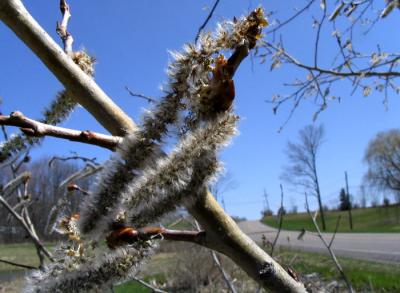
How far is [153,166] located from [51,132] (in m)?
0.27

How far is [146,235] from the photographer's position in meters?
1.05

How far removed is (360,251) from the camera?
22.6 metres

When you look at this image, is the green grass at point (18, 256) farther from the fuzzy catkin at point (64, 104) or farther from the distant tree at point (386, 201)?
the distant tree at point (386, 201)

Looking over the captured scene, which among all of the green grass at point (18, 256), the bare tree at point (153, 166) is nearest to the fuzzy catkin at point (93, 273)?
the bare tree at point (153, 166)

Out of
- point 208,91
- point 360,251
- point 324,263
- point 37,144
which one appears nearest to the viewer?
point 208,91

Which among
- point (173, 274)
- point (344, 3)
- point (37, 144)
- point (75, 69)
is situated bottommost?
point (173, 274)

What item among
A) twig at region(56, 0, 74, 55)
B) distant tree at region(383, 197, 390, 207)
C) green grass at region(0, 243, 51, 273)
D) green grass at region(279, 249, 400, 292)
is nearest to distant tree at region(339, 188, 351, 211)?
distant tree at region(383, 197, 390, 207)

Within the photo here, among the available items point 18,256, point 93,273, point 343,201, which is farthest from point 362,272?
point 343,201

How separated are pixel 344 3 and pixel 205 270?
32.6 feet

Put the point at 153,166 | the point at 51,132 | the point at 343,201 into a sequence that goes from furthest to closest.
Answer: the point at 343,201 → the point at 51,132 → the point at 153,166

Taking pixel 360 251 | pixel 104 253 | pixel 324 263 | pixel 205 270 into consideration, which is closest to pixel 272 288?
pixel 104 253

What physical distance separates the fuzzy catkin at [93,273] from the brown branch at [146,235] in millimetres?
17

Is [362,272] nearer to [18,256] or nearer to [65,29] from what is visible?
[65,29]

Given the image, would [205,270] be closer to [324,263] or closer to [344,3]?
[324,263]
